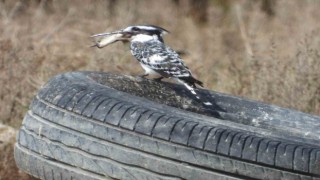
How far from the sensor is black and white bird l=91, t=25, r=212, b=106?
673cm

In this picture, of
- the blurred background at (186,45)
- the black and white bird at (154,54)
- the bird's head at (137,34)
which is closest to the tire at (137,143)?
the black and white bird at (154,54)

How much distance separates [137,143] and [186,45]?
7936 millimetres

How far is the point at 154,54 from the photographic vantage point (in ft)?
23.0

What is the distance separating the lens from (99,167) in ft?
16.6

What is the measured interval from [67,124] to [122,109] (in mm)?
333

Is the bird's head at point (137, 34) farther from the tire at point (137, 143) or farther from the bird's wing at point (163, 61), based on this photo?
the tire at point (137, 143)

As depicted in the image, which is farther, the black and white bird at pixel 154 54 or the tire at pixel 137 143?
the black and white bird at pixel 154 54

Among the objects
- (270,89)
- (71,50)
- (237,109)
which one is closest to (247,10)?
(71,50)

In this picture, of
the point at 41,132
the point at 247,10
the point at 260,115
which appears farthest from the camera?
the point at 247,10

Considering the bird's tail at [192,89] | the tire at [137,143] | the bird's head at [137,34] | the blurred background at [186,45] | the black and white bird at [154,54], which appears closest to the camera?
the tire at [137,143]

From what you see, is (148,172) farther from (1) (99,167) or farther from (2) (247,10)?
(2) (247,10)

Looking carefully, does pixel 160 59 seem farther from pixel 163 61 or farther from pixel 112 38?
pixel 112 38

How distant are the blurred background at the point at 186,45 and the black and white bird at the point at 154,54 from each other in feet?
3.63

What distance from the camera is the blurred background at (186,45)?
8680 mm
